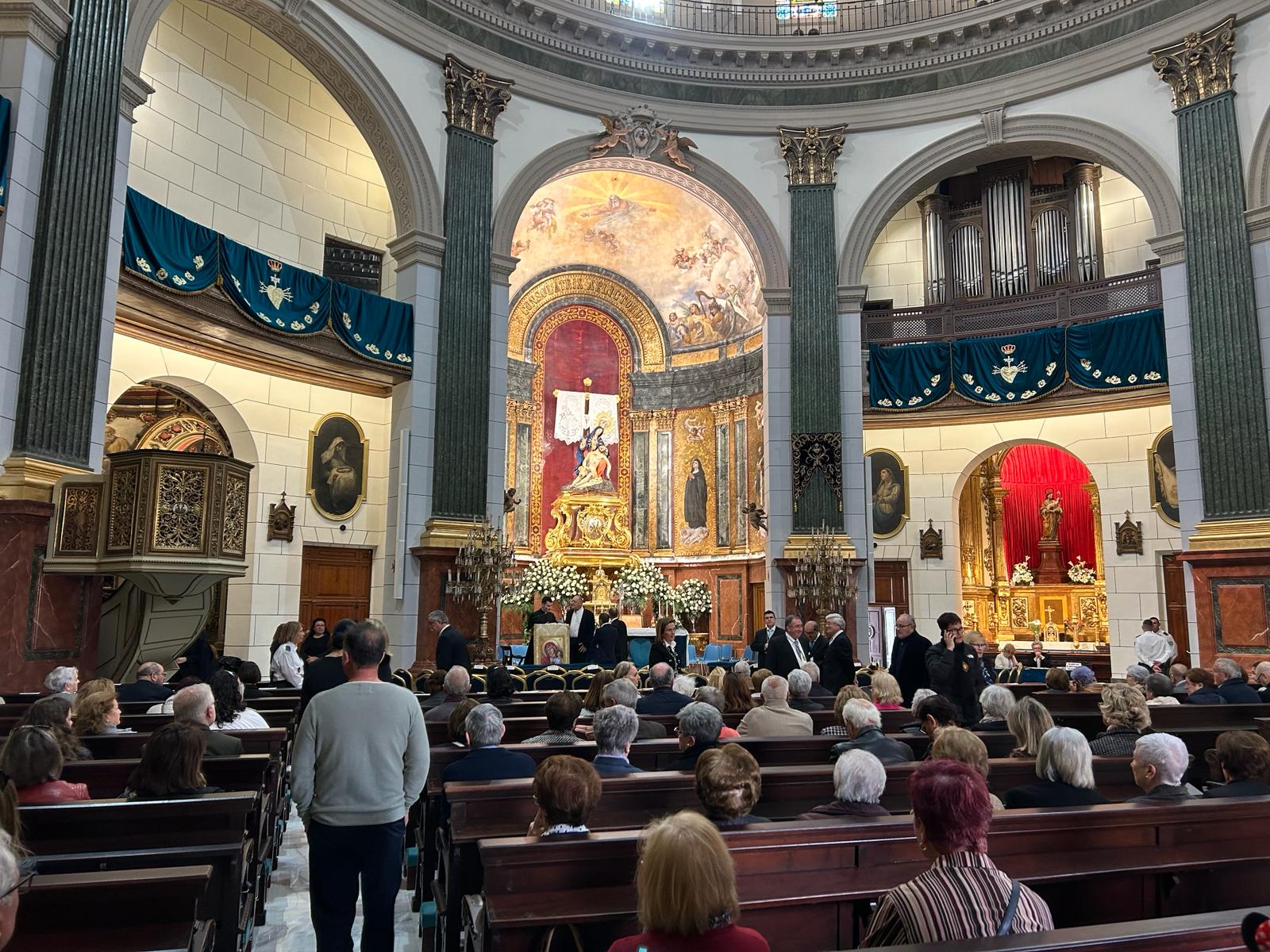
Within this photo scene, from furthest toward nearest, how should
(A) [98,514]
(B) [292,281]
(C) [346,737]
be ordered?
(B) [292,281], (A) [98,514], (C) [346,737]

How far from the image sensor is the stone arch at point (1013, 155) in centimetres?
1320

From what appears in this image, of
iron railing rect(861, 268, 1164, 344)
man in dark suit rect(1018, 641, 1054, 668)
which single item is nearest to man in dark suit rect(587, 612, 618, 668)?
man in dark suit rect(1018, 641, 1054, 668)

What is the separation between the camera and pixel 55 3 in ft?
26.8

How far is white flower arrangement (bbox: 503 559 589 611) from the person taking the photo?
1464 cm

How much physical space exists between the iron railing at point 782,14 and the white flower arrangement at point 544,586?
9519mm

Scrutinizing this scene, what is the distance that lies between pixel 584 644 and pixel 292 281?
6.22 m

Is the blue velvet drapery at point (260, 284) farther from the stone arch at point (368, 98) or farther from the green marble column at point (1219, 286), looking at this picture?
the green marble column at point (1219, 286)

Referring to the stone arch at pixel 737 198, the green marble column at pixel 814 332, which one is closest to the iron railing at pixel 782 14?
the green marble column at pixel 814 332

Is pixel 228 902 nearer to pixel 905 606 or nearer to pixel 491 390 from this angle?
pixel 491 390

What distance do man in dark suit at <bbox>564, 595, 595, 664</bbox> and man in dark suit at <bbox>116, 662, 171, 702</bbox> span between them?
525 cm

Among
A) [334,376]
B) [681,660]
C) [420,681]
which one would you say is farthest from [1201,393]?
[334,376]

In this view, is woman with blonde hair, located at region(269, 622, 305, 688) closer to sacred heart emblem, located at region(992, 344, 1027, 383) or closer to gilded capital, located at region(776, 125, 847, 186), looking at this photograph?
gilded capital, located at region(776, 125, 847, 186)

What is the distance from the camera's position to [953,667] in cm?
702

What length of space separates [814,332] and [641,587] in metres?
5.49
